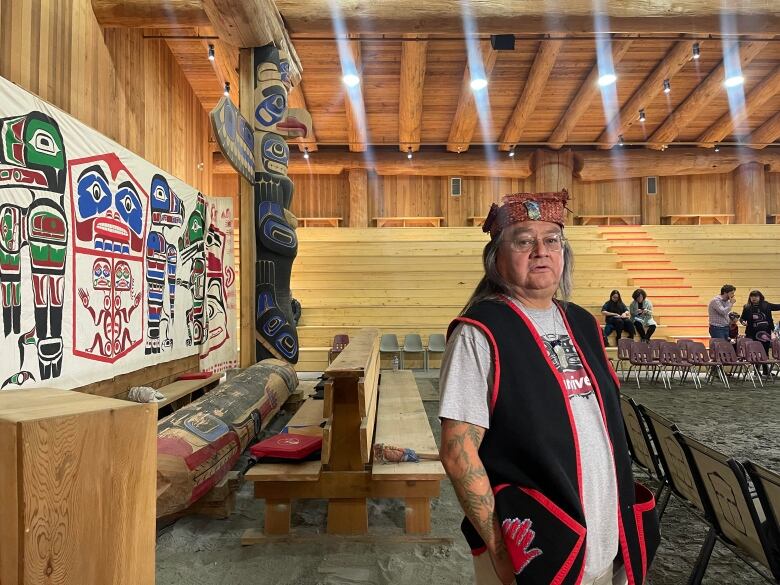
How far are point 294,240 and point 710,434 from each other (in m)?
4.21

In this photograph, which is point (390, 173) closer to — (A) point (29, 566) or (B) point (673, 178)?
(B) point (673, 178)

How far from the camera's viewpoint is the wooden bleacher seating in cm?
949

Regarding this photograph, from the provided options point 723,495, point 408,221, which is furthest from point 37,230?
point 408,221

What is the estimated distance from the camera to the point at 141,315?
4043 millimetres

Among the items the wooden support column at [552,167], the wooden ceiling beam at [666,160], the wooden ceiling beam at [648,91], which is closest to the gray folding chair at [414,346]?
the wooden ceiling beam at [648,91]

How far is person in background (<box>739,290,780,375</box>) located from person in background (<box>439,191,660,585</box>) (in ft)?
26.0

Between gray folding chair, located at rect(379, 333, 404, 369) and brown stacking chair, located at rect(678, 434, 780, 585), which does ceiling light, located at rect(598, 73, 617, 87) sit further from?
brown stacking chair, located at rect(678, 434, 780, 585)

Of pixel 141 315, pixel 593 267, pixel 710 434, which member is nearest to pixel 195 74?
pixel 141 315

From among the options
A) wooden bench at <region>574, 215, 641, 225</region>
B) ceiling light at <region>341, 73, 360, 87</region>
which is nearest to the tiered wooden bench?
ceiling light at <region>341, 73, 360, 87</region>

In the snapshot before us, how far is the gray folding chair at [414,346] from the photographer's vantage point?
8.31 metres

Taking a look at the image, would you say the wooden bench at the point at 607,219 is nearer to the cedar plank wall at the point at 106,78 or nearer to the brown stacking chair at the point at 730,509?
the cedar plank wall at the point at 106,78

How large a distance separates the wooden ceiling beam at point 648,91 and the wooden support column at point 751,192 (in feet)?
12.8

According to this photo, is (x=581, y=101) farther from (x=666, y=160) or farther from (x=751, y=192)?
(x=751, y=192)

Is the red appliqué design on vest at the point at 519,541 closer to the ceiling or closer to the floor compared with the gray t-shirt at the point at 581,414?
closer to the floor
